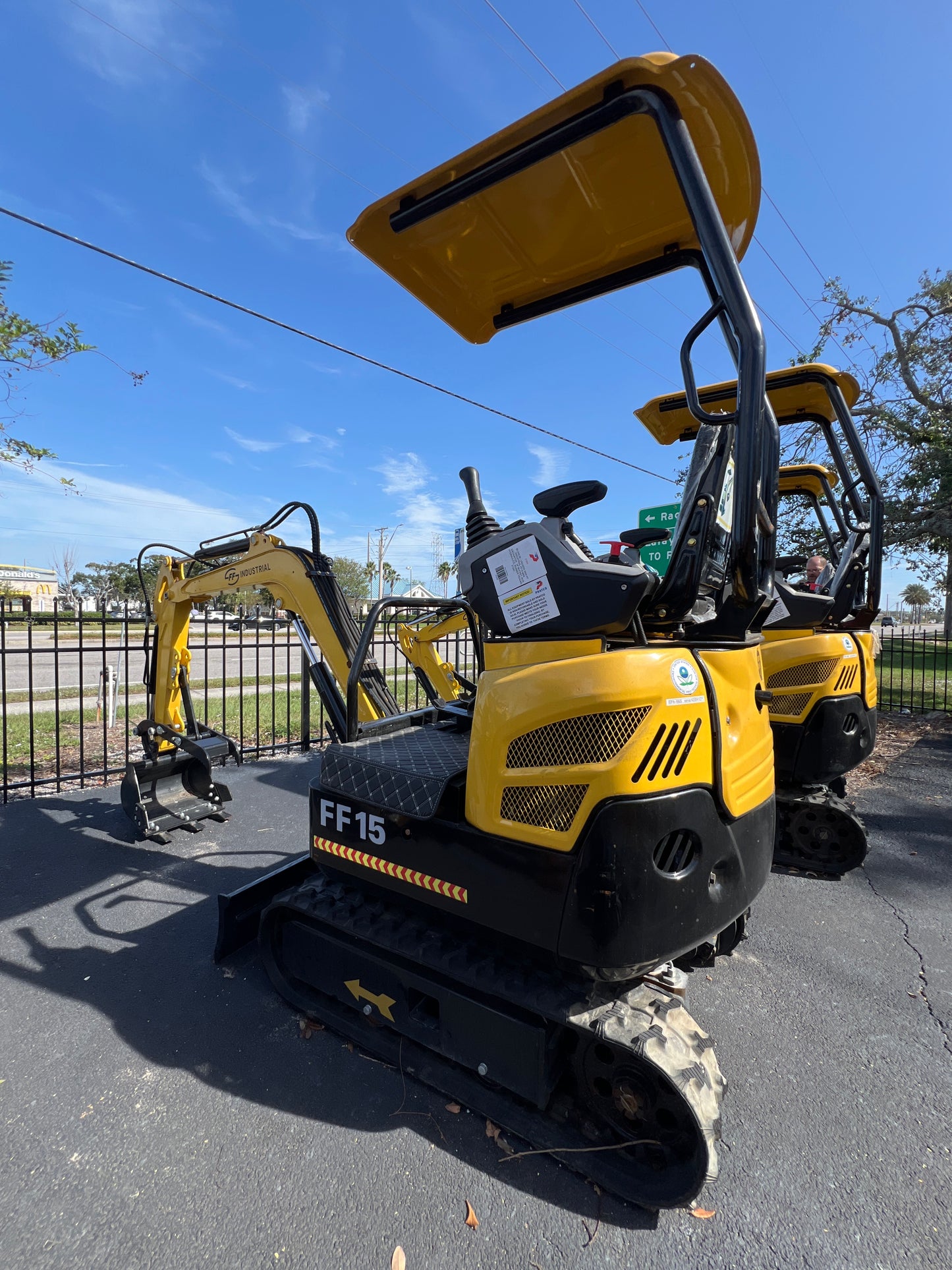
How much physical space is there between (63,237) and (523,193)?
5626mm

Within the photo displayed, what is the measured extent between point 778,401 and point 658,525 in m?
4.20

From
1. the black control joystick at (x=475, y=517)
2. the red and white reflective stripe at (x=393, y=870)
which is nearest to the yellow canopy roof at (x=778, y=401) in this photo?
the black control joystick at (x=475, y=517)

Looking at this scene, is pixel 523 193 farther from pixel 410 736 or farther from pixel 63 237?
pixel 63 237

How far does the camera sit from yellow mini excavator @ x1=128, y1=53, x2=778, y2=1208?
1.77 m

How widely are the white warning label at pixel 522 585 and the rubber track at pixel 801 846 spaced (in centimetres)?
347

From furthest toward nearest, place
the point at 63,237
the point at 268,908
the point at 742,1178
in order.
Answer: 1. the point at 63,237
2. the point at 268,908
3. the point at 742,1178

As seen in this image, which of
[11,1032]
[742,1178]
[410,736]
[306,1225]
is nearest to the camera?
[306,1225]

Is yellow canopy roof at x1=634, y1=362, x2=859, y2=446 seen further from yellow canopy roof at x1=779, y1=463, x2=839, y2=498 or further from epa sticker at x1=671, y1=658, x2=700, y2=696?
epa sticker at x1=671, y1=658, x2=700, y2=696

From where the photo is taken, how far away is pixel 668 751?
1785 millimetres

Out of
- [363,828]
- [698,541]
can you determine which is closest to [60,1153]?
[363,828]

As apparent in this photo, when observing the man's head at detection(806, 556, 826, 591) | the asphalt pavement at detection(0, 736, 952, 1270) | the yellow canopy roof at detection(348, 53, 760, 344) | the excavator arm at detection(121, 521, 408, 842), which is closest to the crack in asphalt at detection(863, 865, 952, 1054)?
the asphalt pavement at detection(0, 736, 952, 1270)

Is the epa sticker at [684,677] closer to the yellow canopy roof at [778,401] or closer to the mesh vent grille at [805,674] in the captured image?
the yellow canopy roof at [778,401]

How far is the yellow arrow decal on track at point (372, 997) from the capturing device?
2520mm

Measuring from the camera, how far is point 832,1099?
2.38m
